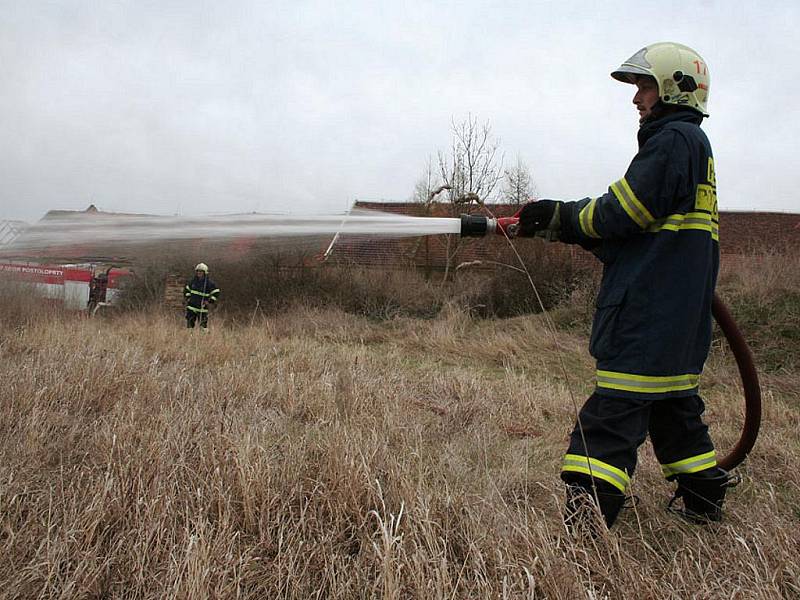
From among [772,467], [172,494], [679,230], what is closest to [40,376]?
[172,494]

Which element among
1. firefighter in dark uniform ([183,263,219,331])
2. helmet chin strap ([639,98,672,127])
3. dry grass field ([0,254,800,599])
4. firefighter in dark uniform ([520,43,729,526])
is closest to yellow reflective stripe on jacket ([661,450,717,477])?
firefighter in dark uniform ([520,43,729,526])

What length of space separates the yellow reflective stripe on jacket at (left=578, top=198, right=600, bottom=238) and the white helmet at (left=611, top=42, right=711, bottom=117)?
500 mm

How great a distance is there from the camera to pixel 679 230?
6.40ft

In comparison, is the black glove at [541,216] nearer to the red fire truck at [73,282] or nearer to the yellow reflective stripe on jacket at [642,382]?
the yellow reflective stripe on jacket at [642,382]

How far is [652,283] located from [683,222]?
251 mm

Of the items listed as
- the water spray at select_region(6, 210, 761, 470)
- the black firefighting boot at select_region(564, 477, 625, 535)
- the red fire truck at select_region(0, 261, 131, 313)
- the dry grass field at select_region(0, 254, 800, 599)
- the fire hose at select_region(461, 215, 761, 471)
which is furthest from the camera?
the red fire truck at select_region(0, 261, 131, 313)

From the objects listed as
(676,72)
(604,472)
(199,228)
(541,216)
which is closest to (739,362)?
(604,472)

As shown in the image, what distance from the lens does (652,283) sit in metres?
1.91

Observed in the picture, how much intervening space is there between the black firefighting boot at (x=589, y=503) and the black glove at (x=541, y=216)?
3.06 ft

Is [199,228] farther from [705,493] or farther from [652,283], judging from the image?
[705,493]

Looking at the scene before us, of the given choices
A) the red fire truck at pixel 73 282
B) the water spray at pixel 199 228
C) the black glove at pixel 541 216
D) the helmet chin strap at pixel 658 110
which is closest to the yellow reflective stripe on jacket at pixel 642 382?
the black glove at pixel 541 216

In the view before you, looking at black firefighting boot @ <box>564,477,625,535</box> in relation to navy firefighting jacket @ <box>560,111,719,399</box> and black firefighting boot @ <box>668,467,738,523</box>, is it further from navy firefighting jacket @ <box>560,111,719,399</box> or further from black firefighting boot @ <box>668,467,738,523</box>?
black firefighting boot @ <box>668,467,738,523</box>

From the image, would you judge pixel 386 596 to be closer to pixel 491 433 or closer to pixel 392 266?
pixel 491 433

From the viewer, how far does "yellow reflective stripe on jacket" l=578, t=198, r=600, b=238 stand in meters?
2.01
